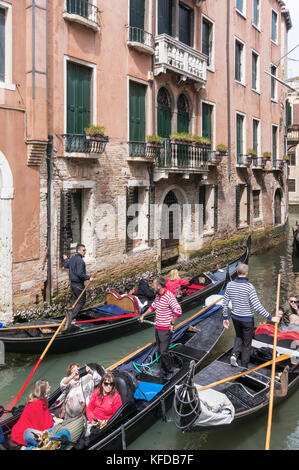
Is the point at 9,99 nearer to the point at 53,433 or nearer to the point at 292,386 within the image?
the point at 53,433

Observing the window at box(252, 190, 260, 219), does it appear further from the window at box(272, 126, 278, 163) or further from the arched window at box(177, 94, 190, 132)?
the arched window at box(177, 94, 190, 132)

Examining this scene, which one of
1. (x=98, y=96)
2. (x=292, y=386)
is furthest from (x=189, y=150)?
(x=292, y=386)

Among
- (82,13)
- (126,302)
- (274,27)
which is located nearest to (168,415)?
(126,302)

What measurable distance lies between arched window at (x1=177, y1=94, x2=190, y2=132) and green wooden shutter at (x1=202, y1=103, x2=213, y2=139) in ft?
2.82

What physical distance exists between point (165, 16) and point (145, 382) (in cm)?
912

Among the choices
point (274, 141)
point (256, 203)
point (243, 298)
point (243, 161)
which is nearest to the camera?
point (243, 298)

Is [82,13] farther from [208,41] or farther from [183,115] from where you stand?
[208,41]

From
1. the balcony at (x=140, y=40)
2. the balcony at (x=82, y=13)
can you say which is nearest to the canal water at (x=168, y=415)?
the balcony at (x=82, y=13)

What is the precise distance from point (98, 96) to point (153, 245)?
146 inches

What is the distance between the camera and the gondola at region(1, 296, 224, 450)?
4.12 m

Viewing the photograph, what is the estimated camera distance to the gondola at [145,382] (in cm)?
412

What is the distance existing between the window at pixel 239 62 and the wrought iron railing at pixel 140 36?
226 inches

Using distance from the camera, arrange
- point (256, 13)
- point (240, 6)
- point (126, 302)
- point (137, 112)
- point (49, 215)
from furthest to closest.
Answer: point (256, 13) < point (240, 6) < point (137, 112) < point (49, 215) < point (126, 302)

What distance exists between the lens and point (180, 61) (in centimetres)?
1098
